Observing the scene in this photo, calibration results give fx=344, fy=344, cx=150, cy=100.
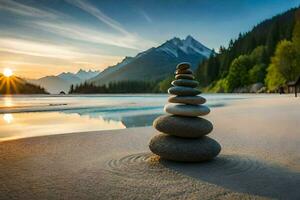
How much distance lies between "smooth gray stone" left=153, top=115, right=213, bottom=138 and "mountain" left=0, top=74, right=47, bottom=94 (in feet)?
566

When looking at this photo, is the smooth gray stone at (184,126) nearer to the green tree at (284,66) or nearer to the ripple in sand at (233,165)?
the ripple in sand at (233,165)

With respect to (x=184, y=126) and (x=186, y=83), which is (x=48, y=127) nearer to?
(x=186, y=83)

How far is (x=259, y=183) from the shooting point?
6.73 m

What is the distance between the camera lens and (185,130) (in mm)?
8883

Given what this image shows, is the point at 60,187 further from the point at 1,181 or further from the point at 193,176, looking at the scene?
the point at 193,176

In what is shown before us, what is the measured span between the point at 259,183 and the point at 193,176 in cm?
136

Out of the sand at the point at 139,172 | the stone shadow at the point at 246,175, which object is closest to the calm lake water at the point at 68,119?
the sand at the point at 139,172

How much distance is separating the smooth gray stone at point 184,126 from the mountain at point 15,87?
566 ft

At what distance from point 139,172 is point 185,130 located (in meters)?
1.83

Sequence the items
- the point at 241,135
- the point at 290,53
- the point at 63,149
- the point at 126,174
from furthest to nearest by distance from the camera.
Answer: the point at 290,53, the point at 241,135, the point at 63,149, the point at 126,174

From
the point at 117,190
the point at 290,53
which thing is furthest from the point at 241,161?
the point at 290,53

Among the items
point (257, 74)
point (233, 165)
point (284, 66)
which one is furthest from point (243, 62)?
point (233, 165)

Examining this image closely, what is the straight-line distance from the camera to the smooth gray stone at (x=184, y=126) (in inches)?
350

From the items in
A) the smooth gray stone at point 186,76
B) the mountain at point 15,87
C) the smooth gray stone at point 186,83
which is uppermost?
the smooth gray stone at point 186,76
